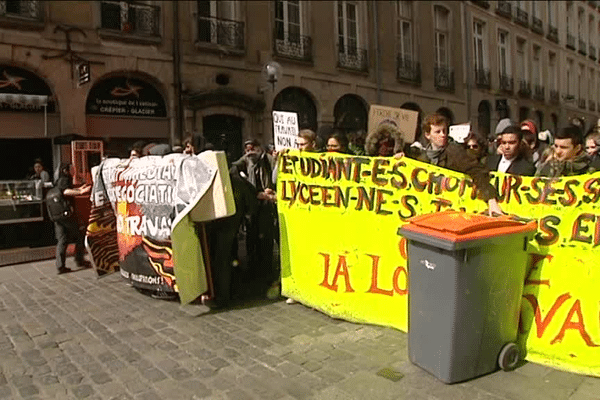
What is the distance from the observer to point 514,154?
13.9ft

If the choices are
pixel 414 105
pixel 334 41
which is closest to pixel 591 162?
pixel 334 41

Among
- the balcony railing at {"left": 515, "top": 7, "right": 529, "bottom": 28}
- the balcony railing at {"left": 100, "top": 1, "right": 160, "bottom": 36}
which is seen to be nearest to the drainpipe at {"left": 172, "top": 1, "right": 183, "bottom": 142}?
the balcony railing at {"left": 100, "top": 1, "right": 160, "bottom": 36}

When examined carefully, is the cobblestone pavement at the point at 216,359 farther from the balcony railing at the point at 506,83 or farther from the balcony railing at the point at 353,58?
the balcony railing at the point at 506,83

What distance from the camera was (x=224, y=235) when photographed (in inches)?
197

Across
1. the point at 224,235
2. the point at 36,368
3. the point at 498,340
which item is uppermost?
the point at 224,235

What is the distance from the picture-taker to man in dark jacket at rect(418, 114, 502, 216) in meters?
3.65

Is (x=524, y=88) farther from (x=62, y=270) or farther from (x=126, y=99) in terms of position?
(x=62, y=270)

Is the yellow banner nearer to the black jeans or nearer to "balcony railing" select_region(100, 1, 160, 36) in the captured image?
the black jeans

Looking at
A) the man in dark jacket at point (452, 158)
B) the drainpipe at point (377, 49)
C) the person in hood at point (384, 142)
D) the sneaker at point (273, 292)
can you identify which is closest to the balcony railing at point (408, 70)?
the drainpipe at point (377, 49)

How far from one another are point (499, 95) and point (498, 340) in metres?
24.6

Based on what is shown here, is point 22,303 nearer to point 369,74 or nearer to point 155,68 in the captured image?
point 155,68

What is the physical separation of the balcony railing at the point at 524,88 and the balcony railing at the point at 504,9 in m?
3.67

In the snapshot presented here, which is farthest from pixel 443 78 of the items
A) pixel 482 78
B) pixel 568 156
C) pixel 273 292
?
pixel 568 156

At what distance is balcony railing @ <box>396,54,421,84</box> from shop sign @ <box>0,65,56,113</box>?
12.9 m
